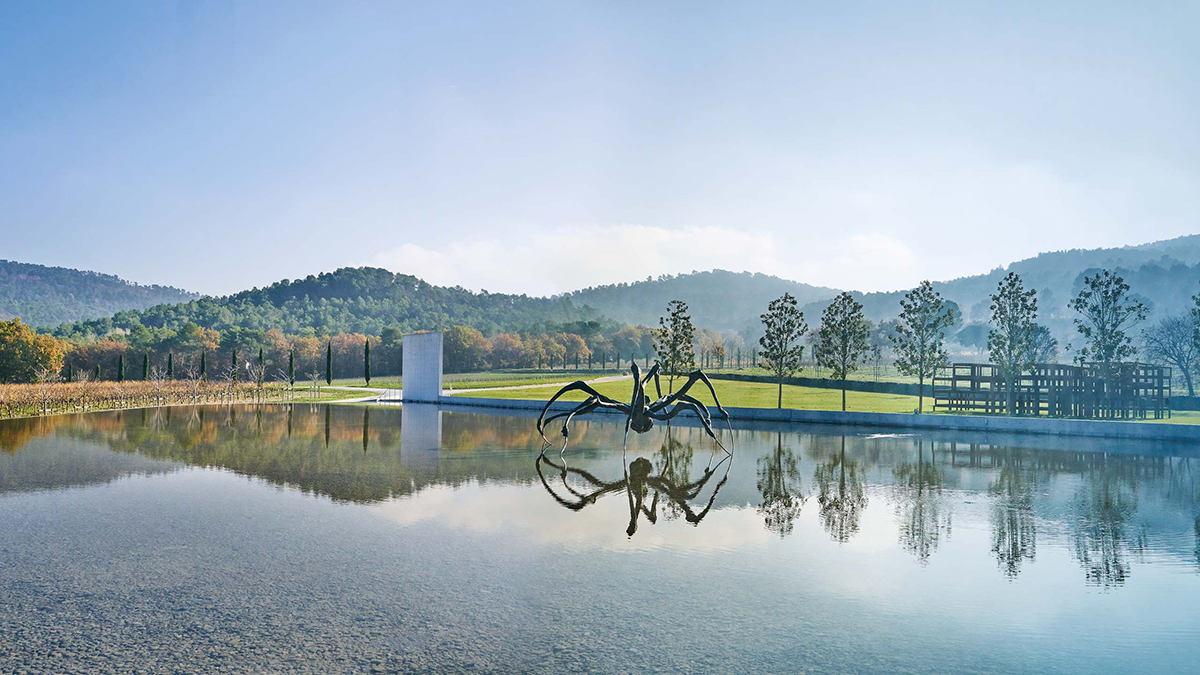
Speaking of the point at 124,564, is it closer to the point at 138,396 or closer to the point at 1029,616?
the point at 1029,616

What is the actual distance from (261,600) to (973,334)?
505 ft

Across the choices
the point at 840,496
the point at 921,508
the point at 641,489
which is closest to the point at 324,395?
the point at 641,489

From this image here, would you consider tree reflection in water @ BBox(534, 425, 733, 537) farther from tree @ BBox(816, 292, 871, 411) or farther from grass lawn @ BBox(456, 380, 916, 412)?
grass lawn @ BBox(456, 380, 916, 412)

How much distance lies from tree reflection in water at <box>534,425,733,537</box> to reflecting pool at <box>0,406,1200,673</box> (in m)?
0.10

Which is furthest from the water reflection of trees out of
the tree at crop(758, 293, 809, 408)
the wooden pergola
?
the wooden pergola

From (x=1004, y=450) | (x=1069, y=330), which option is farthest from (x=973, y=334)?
(x=1004, y=450)

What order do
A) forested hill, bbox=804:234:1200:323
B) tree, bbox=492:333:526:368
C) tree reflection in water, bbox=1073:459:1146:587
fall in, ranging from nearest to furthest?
1. tree reflection in water, bbox=1073:459:1146:587
2. tree, bbox=492:333:526:368
3. forested hill, bbox=804:234:1200:323

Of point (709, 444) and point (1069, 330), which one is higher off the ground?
point (1069, 330)

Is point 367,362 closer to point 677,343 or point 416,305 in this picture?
point 677,343

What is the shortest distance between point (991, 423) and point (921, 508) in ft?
49.1

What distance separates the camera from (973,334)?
139m

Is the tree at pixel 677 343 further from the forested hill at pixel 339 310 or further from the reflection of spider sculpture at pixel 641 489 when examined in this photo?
the forested hill at pixel 339 310

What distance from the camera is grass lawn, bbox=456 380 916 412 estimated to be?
112 ft

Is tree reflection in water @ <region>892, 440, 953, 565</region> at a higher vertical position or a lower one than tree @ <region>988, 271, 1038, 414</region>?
lower
